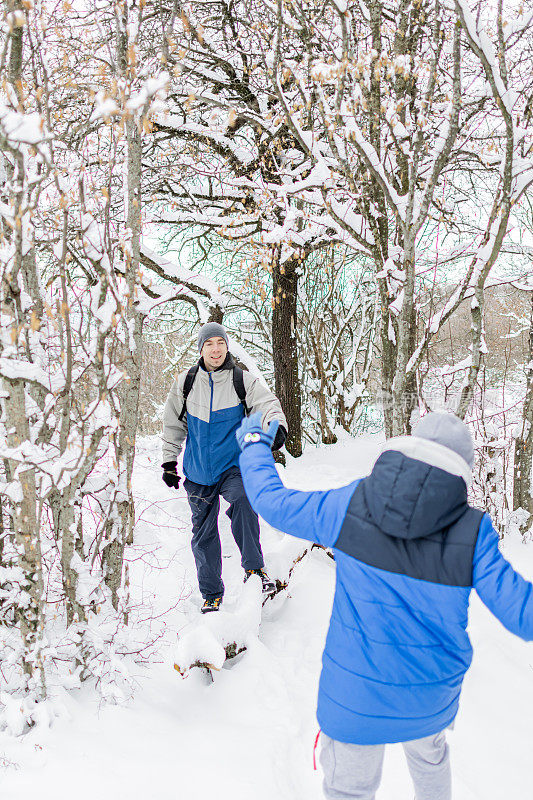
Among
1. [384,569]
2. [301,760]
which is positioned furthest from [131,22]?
[301,760]

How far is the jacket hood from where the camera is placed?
49.9 inches

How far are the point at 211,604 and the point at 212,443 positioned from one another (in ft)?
3.26

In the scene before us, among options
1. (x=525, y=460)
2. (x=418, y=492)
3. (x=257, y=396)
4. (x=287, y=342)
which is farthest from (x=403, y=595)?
(x=287, y=342)

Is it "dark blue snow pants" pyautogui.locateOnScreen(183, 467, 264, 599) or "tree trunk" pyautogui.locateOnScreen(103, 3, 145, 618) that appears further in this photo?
"dark blue snow pants" pyautogui.locateOnScreen(183, 467, 264, 599)

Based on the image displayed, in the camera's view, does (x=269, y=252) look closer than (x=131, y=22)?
No

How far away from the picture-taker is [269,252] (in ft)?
14.3

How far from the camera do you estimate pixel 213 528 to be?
3.20 m

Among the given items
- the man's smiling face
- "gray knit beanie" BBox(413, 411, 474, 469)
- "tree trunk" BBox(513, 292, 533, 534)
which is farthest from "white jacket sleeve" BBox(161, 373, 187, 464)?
"tree trunk" BBox(513, 292, 533, 534)

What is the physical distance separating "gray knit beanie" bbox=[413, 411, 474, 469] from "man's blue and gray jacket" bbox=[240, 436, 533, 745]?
3 cm

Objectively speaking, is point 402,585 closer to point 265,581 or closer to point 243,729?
point 243,729

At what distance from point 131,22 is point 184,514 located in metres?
3.92

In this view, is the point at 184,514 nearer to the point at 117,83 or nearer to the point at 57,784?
the point at 57,784

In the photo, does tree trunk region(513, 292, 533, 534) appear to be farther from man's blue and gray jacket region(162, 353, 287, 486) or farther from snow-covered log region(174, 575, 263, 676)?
snow-covered log region(174, 575, 263, 676)

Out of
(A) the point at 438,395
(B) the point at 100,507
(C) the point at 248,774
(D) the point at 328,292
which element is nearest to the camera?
(C) the point at 248,774
